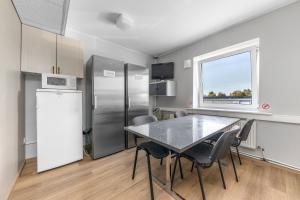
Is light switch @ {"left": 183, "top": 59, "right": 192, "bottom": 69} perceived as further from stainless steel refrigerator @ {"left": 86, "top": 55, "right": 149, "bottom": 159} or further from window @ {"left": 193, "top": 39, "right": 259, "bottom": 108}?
stainless steel refrigerator @ {"left": 86, "top": 55, "right": 149, "bottom": 159}

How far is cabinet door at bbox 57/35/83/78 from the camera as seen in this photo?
2371mm

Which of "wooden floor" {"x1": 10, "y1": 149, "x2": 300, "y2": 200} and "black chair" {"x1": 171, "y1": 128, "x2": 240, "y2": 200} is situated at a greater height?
"black chair" {"x1": 171, "y1": 128, "x2": 240, "y2": 200}

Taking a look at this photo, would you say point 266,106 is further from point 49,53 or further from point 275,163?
point 49,53

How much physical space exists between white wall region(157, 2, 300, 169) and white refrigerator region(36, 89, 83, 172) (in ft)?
10.8

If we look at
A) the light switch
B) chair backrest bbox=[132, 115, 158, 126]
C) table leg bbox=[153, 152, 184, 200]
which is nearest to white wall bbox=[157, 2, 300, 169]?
the light switch

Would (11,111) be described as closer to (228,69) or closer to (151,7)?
(151,7)

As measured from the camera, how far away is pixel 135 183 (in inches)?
70.3

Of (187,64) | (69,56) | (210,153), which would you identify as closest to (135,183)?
(210,153)

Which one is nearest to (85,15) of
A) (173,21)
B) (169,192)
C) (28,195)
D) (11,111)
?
(173,21)

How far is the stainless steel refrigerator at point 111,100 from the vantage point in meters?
2.52

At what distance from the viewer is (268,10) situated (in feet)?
7.32

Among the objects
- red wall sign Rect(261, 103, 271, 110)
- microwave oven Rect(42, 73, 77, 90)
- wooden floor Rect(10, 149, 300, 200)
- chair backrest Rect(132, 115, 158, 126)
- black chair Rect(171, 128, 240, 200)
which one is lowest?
wooden floor Rect(10, 149, 300, 200)

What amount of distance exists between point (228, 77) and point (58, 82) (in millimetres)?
3466

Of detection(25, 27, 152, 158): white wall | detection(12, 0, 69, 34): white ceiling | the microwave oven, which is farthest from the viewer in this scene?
detection(25, 27, 152, 158): white wall
